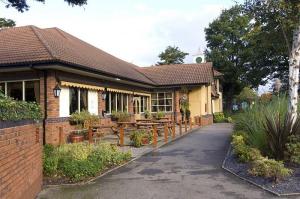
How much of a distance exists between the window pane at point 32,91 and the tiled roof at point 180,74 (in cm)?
1712

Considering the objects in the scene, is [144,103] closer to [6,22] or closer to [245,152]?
[6,22]

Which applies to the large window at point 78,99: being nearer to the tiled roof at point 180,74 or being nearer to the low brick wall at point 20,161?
the low brick wall at point 20,161

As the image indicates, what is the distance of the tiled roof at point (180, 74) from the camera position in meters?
34.3

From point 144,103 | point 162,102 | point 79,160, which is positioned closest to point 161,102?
point 162,102

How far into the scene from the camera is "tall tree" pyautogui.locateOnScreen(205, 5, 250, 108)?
5100 cm

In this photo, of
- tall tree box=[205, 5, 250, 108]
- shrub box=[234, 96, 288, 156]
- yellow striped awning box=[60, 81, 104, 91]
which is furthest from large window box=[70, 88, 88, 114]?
tall tree box=[205, 5, 250, 108]

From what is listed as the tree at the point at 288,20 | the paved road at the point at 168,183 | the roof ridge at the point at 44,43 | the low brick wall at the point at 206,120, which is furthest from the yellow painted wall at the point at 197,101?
the paved road at the point at 168,183

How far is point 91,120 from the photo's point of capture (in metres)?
20.0

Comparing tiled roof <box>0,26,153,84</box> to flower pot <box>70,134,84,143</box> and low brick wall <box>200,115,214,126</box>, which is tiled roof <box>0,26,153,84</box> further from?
low brick wall <box>200,115,214,126</box>

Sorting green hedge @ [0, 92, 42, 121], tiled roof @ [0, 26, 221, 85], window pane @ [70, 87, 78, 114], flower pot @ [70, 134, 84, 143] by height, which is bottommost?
flower pot @ [70, 134, 84, 143]

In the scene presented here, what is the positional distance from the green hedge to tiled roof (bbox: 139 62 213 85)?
1011 inches

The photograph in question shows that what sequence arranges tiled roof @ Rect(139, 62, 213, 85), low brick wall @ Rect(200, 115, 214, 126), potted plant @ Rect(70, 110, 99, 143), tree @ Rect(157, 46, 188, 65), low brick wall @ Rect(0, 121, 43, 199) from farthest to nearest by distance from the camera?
1. tree @ Rect(157, 46, 188, 65)
2. tiled roof @ Rect(139, 62, 213, 85)
3. low brick wall @ Rect(200, 115, 214, 126)
4. potted plant @ Rect(70, 110, 99, 143)
5. low brick wall @ Rect(0, 121, 43, 199)

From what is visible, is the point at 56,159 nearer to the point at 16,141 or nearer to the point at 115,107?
the point at 16,141

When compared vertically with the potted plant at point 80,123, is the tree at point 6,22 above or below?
above
